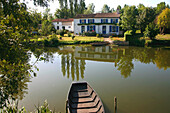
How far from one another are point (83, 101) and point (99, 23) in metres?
41.9

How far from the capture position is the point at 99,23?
5022 cm

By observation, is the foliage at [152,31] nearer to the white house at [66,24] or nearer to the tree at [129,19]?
the tree at [129,19]

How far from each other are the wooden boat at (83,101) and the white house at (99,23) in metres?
39.2

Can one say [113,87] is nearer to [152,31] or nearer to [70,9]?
[152,31]

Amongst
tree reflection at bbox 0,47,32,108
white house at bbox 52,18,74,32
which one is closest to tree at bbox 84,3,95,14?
white house at bbox 52,18,74,32

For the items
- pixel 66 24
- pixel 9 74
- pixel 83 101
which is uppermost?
pixel 66 24

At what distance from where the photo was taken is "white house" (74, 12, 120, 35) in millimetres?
49438

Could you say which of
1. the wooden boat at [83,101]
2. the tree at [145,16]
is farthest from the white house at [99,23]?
the wooden boat at [83,101]

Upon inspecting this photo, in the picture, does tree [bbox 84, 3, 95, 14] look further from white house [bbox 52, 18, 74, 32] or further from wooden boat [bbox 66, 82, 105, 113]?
wooden boat [bbox 66, 82, 105, 113]

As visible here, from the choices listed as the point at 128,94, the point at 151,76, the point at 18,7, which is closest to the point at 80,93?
the point at 128,94

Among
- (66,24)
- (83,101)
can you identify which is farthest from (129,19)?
(83,101)

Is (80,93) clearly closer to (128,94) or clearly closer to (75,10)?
(128,94)

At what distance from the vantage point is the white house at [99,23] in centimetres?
4944

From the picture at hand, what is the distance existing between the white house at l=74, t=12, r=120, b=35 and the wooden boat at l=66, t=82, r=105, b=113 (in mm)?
39208
